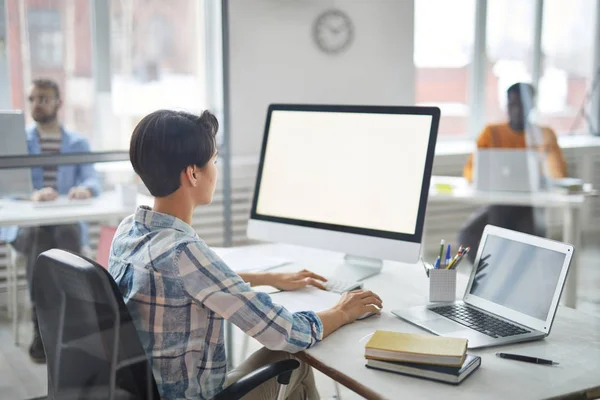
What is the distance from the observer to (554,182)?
378 centimetres

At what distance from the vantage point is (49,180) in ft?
9.73

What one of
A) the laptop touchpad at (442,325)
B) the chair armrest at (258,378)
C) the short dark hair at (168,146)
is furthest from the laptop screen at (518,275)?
the short dark hair at (168,146)

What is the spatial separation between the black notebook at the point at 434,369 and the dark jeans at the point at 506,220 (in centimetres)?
266

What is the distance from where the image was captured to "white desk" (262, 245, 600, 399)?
1280mm

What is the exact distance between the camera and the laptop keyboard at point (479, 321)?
1549 millimetres

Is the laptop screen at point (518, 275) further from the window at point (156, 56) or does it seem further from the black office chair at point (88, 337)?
the window at point (156, 56)

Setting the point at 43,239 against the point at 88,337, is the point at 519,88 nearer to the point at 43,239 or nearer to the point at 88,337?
the point at 43,239

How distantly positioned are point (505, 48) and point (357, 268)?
3882 mm

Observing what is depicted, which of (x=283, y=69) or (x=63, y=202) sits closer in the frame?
(x=63, y=202)

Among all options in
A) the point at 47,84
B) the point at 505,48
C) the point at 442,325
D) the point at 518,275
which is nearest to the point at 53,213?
the point at 47,84

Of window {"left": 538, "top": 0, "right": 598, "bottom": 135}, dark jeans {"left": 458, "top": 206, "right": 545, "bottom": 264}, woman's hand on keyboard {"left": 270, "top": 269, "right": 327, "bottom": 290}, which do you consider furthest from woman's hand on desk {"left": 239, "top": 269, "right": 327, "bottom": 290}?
window {"left": 538, "top": 0, "right": 598, "bottom": 135}

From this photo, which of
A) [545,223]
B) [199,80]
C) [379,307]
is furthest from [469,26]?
[379,307]

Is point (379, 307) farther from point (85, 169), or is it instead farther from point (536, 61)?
point (536, 61)

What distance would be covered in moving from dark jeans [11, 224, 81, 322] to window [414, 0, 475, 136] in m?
2.99
